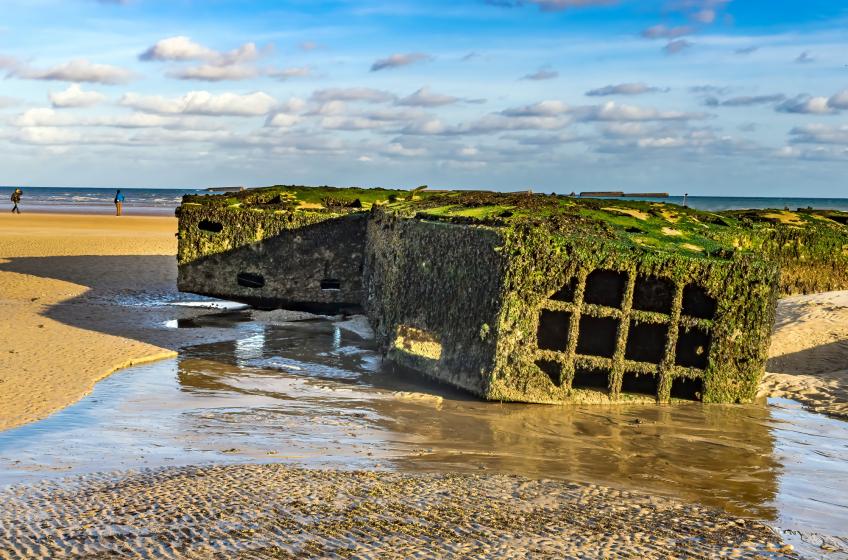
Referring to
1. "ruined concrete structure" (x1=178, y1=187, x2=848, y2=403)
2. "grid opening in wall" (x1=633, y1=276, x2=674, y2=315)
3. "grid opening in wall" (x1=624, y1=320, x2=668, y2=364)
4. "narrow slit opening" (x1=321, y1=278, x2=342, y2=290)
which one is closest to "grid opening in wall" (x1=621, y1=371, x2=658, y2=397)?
"ruined concrete structure" (x1=178, y1=187, x2=848, y2=403)

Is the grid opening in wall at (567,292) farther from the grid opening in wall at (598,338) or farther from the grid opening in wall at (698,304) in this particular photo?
the grid opening in wall at (698,304)

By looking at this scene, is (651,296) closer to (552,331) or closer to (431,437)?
(552,331)

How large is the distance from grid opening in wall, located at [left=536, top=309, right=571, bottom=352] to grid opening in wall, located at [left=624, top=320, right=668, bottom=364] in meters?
0.68

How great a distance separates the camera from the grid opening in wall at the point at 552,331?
23.5 feet

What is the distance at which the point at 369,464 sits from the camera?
493 centimetres

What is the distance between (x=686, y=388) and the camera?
7.18 m

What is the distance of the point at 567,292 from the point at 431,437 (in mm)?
2195

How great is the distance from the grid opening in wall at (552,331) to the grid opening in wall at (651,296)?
0.80 metres

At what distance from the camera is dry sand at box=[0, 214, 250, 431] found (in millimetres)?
6988

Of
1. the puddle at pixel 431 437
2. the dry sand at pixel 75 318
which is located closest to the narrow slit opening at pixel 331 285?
the dry sand at pixel 75 318

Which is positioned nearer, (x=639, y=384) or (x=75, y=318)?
(x=639, y=384)

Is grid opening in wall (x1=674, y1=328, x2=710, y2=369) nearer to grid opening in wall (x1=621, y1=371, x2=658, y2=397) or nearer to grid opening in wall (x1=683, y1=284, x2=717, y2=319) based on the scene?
grid opening in wall (x1=683, y1=284, x2=717, y2=319)

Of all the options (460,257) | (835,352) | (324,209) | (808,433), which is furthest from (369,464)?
(324,209)

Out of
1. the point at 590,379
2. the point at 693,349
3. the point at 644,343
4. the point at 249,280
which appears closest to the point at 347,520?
the point at 590,379
